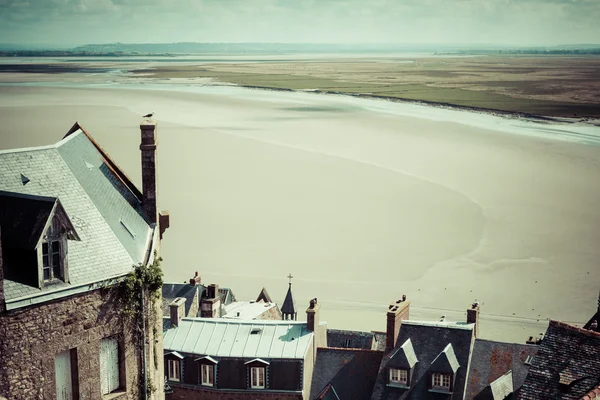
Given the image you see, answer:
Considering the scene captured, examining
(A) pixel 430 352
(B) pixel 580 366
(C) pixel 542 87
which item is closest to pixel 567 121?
(C) pixel 542 87

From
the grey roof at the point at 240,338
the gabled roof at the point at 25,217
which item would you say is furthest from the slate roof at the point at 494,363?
the gabled roof at the point at 25,217

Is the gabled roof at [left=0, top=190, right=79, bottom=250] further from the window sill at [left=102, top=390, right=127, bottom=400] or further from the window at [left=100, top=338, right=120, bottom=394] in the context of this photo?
the window sill at [left=102, top=390, right=127, bottom=400]

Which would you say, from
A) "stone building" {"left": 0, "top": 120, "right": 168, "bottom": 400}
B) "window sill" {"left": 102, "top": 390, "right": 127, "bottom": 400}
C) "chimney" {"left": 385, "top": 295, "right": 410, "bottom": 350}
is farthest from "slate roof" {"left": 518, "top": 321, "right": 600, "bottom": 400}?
"chimney" {"left": 385, "top": 295, "right": 410, "bottom": 350}

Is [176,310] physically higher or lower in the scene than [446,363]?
higher

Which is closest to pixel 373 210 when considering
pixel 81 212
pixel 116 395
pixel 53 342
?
pixel 81 212

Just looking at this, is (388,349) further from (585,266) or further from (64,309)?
(585,266)

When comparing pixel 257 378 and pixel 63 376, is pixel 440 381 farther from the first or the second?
pixel 63 376

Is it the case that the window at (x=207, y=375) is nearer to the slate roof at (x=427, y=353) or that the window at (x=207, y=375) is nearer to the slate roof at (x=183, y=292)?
the slate roof at (x=427, y=353)
